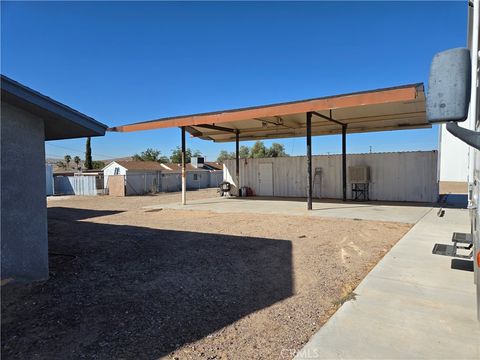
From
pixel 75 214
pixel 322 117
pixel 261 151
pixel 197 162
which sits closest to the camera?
pixel 322 117

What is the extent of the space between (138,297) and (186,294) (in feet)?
2.09

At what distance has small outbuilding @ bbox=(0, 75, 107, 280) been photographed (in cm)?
407

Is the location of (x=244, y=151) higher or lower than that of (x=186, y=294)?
higher

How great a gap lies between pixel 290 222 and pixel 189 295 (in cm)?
622

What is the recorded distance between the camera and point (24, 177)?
173 inches

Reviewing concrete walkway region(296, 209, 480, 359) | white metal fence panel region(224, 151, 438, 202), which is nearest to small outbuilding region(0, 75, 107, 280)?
concrete walkway region(296, 209, 480, 359)

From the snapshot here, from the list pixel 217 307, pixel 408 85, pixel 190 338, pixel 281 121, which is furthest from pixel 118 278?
pixel 281 121

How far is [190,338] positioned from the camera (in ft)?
10.2

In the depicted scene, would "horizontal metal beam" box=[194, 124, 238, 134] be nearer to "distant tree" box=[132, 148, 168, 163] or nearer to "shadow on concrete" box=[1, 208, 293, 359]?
"shadow on concrete" box=[1, 208, 293, 359]

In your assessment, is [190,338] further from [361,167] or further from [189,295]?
[361,167]

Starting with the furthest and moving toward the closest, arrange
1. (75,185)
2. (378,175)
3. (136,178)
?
(75,185), (136,178), (378,175)

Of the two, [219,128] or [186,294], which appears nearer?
[186,294]

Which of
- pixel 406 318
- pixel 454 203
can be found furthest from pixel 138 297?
pixel 454 203

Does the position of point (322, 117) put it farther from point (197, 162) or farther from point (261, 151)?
point (261, 151)
